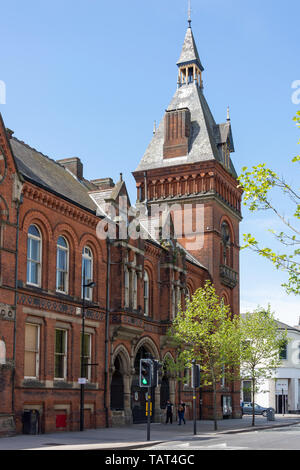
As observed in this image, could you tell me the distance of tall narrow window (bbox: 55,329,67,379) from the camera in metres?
29.5

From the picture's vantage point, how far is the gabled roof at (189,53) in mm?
56250

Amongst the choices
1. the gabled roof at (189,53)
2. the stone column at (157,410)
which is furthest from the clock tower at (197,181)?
the stone column at (157,410)

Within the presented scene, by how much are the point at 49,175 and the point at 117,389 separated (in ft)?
38.4

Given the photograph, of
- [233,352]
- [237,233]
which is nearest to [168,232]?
[233,352]

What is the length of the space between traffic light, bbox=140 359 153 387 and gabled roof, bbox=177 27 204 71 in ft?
122

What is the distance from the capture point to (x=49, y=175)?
33406 millimetres

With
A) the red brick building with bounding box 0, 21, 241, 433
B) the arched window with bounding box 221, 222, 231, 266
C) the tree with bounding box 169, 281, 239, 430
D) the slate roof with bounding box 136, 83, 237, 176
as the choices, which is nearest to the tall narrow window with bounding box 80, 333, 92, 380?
the red brick building with bounding box 0, 21, 241, 433

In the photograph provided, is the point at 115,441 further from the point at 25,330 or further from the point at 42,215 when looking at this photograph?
the point at 42,215

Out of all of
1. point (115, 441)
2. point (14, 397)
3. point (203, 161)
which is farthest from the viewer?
point (203, 161)

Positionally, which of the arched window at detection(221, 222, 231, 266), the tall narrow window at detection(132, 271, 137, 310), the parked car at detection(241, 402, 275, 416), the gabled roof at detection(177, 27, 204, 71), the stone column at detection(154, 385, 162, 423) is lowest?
the parked car at detection(241, 402, 275, 416)

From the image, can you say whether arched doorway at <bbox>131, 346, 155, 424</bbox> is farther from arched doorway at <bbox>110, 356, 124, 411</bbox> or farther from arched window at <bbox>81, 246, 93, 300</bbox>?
arched window at <bbox>81, 246, 93, 300</bbox>

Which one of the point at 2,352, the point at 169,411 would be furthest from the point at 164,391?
the point at 2,352

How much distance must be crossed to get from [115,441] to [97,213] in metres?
13.3
